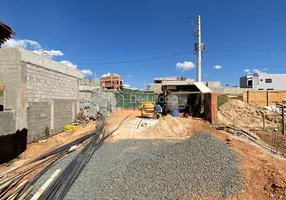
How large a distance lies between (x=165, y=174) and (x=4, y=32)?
35.0 feet

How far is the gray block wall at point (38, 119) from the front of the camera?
10.2 meters

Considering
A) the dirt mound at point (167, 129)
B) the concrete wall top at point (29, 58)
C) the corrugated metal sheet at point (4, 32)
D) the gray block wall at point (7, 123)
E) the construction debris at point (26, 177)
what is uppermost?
the corrugated metal sheet at point (4, 32)

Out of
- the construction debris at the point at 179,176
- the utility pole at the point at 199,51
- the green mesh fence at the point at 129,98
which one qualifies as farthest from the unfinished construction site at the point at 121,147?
the utility pole at the point at 199,51

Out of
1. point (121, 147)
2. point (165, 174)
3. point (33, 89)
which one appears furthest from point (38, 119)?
point (165, 174)

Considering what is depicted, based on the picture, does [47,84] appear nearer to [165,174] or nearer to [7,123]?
[7,123]

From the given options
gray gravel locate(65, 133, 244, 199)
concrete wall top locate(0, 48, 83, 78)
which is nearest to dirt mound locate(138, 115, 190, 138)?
gray gravel locate(65, 133, 244, 199)

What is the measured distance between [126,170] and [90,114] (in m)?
11.7

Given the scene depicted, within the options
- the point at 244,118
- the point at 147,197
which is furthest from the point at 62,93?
the point at 244,118

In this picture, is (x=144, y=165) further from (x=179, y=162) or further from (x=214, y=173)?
(x=214, y=173)

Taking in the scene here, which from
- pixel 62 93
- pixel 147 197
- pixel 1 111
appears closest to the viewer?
pixel 147 197

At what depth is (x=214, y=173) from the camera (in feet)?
17.9

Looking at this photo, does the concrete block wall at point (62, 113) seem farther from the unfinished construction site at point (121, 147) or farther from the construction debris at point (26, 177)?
the construction debris at point (26, 177)

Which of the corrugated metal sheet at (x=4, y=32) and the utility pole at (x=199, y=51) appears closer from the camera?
the corrugated metal sheet at (x=4, y=32)

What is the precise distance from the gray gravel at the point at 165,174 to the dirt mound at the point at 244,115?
9034 mm
